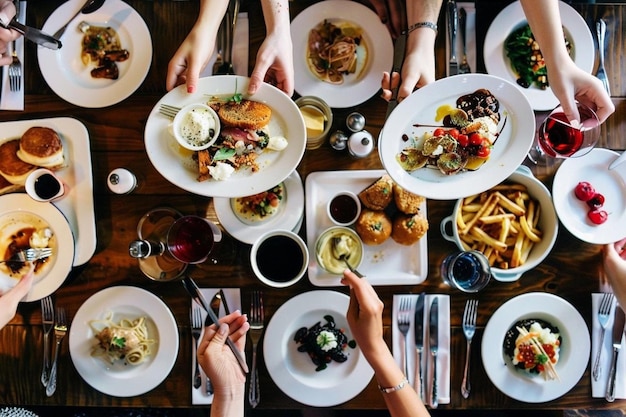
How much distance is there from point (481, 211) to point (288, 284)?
85cm

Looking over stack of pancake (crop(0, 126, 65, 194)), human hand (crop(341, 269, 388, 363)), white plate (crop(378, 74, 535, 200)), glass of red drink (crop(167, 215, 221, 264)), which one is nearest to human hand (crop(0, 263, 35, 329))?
stack of pancake (crop(0, 126, 65, 194))

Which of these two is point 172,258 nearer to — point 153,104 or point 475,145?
point 153,104

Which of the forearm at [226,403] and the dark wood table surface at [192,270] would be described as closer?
the forearm at [226,403]

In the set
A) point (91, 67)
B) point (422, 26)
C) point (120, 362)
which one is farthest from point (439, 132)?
point (120, 362)

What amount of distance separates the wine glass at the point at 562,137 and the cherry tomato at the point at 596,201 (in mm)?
191

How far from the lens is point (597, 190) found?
210cm

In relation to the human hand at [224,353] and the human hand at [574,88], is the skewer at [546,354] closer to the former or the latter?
the human hand at [574,88]

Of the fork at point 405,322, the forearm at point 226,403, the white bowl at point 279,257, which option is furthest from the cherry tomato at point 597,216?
the forearm at point 226,403

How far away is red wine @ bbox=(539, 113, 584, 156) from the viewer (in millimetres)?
2037

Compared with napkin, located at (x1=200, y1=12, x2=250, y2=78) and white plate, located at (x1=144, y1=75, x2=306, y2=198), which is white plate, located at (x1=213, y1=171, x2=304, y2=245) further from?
napkin, located at (x1=200, y1=12, x2=250, y2=78)

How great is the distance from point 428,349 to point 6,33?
2.23 meters

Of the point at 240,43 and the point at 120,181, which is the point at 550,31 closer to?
the point at 240,43

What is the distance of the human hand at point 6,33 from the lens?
207 cm

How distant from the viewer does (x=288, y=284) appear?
1.99 metres
